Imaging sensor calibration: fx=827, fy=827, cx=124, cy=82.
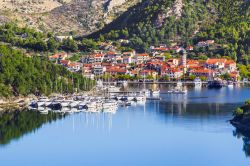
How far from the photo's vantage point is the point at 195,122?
46312mm

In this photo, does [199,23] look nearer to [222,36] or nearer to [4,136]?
[222,36]

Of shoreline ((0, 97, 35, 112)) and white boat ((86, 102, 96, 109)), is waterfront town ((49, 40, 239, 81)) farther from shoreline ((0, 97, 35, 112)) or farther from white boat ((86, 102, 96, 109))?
white boat ((86, 102, 96, 109))

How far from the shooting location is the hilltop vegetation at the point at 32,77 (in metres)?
54.8

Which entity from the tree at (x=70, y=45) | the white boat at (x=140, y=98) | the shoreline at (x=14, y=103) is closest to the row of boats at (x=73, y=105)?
the shoreline at (x=14, y=103)

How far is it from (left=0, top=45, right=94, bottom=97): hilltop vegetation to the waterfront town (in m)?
12.6

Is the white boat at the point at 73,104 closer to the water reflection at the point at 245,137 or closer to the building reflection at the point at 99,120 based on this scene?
the building reflection at the point at 99,120

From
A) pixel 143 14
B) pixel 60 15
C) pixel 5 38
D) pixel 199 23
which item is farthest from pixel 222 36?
pixel 60 15

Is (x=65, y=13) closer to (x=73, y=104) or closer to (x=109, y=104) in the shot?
(x=73, y=104)

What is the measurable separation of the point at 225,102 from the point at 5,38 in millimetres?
31852

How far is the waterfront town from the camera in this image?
78062 millimetres

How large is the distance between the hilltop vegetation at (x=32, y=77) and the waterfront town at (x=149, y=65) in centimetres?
1259

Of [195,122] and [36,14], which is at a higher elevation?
[36,14]

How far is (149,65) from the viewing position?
80.9m

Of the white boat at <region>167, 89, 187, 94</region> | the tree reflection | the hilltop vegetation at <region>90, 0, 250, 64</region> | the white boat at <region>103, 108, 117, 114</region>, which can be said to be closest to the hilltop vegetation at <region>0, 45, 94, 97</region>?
the tree reflection
